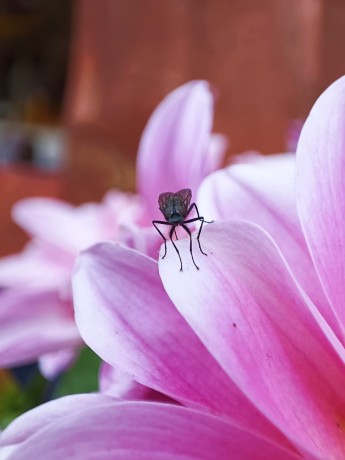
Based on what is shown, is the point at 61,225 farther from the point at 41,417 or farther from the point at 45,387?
the point at 41,417

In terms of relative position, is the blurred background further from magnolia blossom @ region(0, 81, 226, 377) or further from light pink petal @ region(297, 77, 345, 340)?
light pink petal @ region(297, 77, 345, 340)

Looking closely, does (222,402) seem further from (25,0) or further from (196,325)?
(25,0)

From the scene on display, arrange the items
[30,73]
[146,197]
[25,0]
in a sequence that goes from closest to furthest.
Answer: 1. [146,197]
2. [25,0]
3. [30,73]

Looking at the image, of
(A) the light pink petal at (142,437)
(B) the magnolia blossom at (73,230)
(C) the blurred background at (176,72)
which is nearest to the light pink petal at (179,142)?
(B) the magnolia blossom at (73,230)

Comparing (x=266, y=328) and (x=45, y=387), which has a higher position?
(x=266, y=328)

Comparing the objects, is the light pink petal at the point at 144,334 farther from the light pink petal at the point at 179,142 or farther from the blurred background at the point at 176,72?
the blurred background at the point at 176,72

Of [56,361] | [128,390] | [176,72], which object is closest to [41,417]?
[128,390]

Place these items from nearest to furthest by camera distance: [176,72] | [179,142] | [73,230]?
[179,142], [73,230], [176,72]

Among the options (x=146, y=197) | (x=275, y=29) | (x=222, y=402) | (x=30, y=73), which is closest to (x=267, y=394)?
(x=222, y=402)
